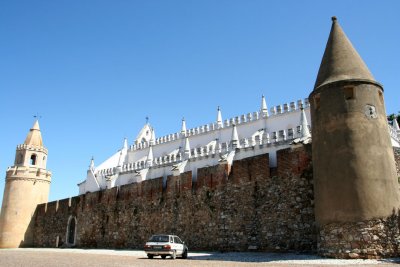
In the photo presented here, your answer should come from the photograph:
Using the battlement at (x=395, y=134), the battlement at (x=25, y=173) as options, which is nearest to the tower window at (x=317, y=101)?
the battlement at (x=395, y=134)

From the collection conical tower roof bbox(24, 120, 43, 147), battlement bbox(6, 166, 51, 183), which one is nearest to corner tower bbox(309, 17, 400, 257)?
battlement bbox(6, 166, 51, 183)

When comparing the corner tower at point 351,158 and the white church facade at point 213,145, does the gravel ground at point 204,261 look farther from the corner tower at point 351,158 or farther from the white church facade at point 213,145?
the white church facade at point 213,145

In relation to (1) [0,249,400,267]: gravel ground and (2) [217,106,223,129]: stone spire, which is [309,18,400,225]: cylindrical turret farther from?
(2) [217,106,223,129]: stone spire

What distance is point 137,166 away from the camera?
120ft

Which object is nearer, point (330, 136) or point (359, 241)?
point (359, 241)

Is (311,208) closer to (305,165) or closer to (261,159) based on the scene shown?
(305,165)

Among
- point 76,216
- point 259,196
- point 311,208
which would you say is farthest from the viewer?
point 76,216

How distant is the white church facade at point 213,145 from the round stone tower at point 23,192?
5607 millimetres

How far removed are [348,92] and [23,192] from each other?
29.4 m

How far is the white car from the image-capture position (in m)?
14.5

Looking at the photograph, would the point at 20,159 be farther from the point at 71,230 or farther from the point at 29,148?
the point at 71,230

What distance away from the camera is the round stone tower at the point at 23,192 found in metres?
32.6

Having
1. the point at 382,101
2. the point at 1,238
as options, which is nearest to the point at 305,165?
the point at 382,101

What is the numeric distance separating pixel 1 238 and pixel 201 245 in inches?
842
